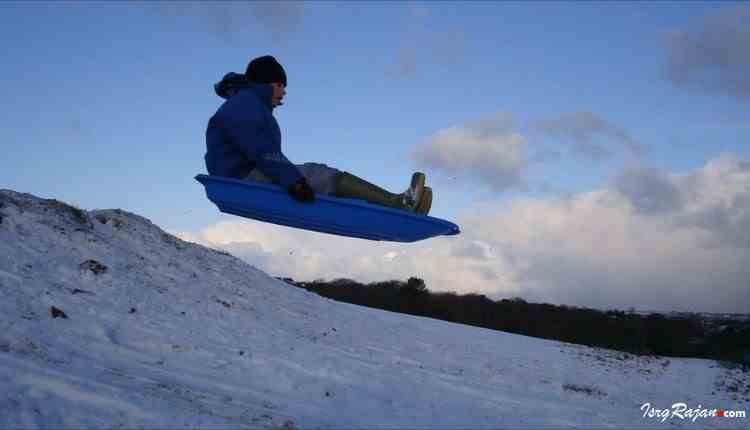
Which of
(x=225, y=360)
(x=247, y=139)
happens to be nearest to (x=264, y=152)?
(x=247, y=139)

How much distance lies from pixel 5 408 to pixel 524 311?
28757 millimetres

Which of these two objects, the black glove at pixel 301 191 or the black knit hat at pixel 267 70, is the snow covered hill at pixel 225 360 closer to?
the black glove at pixel 301 191

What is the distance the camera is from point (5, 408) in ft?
12.6

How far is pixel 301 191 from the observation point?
556cm

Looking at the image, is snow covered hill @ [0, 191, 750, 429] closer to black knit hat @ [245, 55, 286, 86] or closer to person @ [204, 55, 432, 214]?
person @ [204, 55, 432, 214]

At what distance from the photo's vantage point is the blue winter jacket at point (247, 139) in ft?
18.4

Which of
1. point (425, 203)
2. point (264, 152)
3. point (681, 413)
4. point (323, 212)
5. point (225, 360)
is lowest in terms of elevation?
point (681, 413)

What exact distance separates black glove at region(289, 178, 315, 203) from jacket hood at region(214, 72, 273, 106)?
2.85ft

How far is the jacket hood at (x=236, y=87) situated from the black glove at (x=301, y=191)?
2.85ft

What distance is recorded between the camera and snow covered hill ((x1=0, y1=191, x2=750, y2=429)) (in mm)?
4551

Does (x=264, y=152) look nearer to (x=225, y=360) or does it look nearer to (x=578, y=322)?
(x=225, y=360)

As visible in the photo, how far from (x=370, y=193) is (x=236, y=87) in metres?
1.62

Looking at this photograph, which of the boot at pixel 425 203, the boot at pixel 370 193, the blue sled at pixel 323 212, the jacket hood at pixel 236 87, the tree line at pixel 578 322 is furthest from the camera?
the tree line at pixel 578 322

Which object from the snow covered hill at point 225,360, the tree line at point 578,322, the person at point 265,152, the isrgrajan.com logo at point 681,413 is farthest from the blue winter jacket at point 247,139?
the tree line at point 578,322
